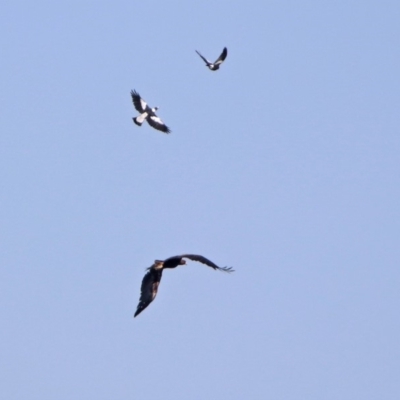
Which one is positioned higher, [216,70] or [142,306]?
[216,70]

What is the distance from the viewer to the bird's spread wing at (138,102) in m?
70.9

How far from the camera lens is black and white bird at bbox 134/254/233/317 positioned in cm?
5050

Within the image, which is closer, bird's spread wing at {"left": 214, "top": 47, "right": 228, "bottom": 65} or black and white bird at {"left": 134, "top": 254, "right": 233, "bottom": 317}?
black and white bird at {"left": 134, "top": 254, "right": 233, "bottom": 317}

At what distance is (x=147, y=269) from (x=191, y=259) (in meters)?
1.51

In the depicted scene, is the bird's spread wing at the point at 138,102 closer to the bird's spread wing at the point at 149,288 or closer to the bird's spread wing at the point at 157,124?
the bird's spread wing at the point at 157,124

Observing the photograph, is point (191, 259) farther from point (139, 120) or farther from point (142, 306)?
point (139, 120)

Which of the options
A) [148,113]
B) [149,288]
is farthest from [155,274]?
[148,113]

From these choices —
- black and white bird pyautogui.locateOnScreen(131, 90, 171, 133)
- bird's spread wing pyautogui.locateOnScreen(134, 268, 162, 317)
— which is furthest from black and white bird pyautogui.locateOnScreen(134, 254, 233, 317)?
black and white bird pyautogui.locateOnScreen(131, 90, 171, 133)

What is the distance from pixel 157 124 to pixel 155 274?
797 inches

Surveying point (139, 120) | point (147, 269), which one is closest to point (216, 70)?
Result: point (139, 120)

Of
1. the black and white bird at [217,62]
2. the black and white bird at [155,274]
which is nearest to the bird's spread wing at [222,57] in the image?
the black and white bird at [217,62]

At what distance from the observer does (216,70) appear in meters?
71.1

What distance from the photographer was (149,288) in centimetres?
5128

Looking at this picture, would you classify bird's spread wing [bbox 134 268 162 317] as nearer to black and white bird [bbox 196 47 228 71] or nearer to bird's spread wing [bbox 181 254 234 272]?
bird's spread wing [bbox 181 254 234 272]
